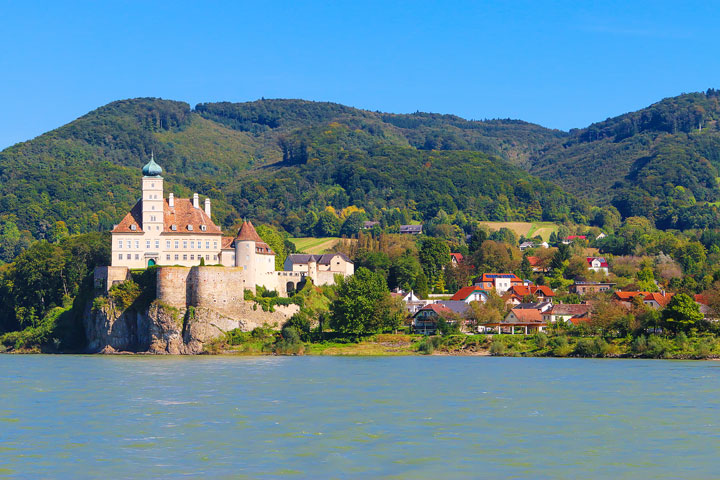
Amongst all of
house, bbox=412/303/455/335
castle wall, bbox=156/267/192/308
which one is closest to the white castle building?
castle wall, bbox=156/267/192/308

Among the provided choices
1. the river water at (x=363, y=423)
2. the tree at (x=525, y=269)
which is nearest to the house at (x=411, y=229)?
the tree at (x=525, y=269)

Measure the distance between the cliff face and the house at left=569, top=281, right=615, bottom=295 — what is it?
132 feet

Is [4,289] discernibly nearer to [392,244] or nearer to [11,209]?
[392,244]

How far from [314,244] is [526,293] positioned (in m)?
61.8

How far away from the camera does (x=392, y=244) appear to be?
13500 centimetres

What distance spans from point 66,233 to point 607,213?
10671 cm

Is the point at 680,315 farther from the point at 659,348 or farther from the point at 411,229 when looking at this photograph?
the point at 411,229

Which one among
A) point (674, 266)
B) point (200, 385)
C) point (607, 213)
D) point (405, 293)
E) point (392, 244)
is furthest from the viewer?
point (607, 213)

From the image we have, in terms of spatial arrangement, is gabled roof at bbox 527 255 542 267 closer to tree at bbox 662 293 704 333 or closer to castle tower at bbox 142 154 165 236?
tree at bbox 662 293 704 333

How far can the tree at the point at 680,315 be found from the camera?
73062 millimetres

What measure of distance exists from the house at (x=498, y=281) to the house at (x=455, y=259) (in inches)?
374

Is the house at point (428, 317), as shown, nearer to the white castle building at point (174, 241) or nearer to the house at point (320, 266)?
the house at point (320, 266)

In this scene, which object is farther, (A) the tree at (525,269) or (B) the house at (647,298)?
(A) the tree at (525,269)

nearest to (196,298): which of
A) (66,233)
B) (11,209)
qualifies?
(66,233)
